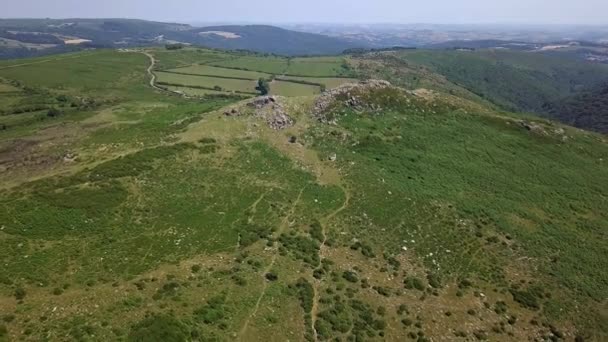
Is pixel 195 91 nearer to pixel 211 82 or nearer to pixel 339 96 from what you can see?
pixel 211 82

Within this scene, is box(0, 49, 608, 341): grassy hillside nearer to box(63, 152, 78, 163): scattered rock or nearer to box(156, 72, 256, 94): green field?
box(63, 152, 78, 163): scattered rock

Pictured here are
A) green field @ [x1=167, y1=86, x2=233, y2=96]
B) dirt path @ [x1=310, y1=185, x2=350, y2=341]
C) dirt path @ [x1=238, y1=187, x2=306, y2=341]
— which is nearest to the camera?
dirt path @ [x1=238, y1=187, x2=306, y2=341]

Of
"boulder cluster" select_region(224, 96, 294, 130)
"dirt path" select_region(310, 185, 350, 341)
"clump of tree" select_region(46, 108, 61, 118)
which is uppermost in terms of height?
"boulder cluster" select_region(224, 96, 294, 130)

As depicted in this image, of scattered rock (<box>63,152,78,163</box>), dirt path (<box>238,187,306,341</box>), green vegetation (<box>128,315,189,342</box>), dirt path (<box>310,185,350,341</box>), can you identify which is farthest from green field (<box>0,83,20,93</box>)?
green vegetation (<box>128,315,189,342</box>)

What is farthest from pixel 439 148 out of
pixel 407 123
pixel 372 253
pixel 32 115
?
pixel 32 115

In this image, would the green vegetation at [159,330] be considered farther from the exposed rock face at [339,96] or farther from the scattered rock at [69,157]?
the exposed rock face at [339,96]

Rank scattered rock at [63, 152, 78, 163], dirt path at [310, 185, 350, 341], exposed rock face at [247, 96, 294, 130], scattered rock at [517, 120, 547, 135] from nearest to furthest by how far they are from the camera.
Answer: dirt path at [310, 185, 350, 341] < scattered rock at [63, 152, 78, 163] < exposed rock face at [247, 96, 294, 130] < scattered rock at [517, 120, 547, 135]

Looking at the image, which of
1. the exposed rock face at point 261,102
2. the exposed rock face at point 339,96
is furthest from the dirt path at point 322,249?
the exposed rock face at point 261,102
